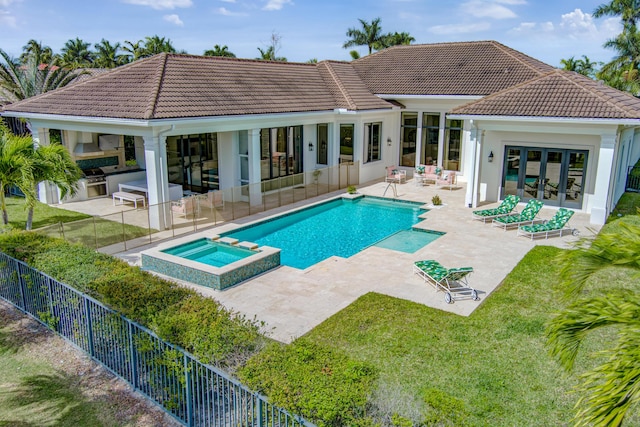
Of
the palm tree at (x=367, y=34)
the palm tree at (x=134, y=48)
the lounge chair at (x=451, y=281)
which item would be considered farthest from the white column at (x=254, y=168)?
the palm tree at (x=367, y=34)

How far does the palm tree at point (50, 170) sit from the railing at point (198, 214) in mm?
1066

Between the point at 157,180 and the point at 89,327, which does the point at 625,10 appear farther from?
the point at 89,327

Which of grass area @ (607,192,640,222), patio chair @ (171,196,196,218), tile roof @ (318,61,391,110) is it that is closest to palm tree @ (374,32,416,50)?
tile roof @ (318,61,391,110)

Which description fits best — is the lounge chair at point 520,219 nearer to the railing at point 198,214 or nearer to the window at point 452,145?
the window at point 452,145

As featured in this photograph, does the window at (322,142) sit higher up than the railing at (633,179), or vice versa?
the window at (322,142)

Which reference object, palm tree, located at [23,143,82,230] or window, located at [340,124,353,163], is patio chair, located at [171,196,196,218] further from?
window, located at [340,124,353,163]

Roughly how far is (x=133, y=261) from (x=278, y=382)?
32.0 ft

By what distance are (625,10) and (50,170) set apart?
54193mm

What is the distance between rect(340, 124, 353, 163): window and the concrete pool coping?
324 inches

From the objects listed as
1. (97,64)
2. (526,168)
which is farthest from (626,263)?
(97,64)

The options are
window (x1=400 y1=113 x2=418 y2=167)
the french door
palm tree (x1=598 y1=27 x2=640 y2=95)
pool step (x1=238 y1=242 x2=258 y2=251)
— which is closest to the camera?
pool step (x1=238 y1=242 x2=258 y2=251)

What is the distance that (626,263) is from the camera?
501 centimetres

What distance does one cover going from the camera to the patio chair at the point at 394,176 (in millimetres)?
25141

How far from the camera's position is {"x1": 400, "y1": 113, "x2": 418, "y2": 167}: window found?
1069 inches
